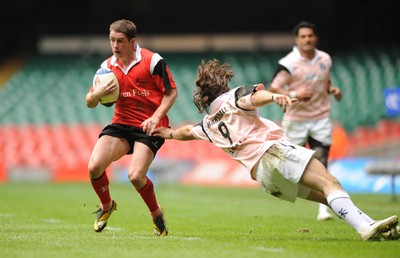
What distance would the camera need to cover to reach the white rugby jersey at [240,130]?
27.4 feet

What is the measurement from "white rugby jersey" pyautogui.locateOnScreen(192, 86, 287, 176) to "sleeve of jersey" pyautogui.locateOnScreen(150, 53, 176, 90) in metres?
1.00

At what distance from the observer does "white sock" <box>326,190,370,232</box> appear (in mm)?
7945

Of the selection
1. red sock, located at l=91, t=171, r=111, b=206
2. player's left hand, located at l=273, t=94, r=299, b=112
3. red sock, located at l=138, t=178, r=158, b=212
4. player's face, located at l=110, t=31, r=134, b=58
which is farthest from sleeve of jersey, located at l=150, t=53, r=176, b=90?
player's left hand, located at l=273, t=94, r=299, b=112

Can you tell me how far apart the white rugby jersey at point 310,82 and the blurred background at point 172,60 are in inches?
523

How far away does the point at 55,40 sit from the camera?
38219 millimetres

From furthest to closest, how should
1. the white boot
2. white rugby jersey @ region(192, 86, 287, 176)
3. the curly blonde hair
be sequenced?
the white boot → the curly blonde hair → white rugby jersey @ region(192, 86, 287, 176)

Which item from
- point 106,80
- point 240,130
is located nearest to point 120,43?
point 106,80

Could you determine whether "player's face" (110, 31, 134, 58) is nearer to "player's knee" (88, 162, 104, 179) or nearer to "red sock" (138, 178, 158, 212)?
"player's knee" (88, 162, 104, 179)

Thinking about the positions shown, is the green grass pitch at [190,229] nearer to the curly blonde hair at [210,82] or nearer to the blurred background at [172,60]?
the curly blonde hair at [210,82]

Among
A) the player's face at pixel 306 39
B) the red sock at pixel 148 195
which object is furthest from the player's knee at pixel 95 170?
the player's face at pixel 306 39

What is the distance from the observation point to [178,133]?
8844 millimetres

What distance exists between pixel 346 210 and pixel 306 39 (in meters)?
4.70

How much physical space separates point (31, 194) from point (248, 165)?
1171 cm

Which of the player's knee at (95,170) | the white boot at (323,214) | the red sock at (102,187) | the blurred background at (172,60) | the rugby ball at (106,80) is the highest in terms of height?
the rugby ball at (106,80)
